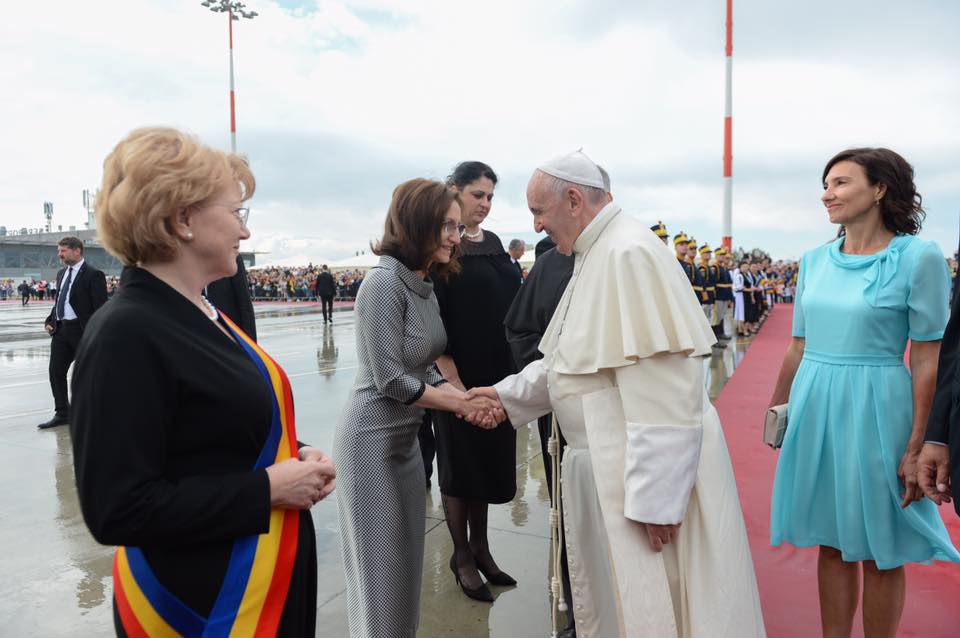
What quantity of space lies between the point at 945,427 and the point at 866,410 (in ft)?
1.58

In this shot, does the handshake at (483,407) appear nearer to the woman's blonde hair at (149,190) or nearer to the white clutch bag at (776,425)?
the white clutch bag at (776,425)

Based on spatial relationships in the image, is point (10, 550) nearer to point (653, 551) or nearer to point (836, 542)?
point (653, 551)

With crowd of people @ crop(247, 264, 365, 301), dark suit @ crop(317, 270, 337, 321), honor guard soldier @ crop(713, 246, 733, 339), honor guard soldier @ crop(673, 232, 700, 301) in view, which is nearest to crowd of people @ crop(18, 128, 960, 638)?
honor guard soldier @ crop(673, 232, 700, 301)

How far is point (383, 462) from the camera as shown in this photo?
8.61 ft

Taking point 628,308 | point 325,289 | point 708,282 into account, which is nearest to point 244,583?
point 628,308

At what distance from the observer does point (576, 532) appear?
227cm

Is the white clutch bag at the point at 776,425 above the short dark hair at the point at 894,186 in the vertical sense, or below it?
below

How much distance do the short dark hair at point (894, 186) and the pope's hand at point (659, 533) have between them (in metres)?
1.59

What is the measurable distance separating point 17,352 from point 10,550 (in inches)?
490

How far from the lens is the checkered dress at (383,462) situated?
8.39 ft

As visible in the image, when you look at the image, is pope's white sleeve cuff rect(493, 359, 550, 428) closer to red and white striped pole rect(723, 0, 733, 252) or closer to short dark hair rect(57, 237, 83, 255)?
short dark hair rect(57, 237, 83, 255)

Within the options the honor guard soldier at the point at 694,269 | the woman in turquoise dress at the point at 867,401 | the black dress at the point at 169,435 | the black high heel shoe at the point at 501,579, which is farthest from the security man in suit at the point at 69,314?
the honor guard soldier at the point at 694,269

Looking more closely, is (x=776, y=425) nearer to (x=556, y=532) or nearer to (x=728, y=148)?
(x=556, y=532)

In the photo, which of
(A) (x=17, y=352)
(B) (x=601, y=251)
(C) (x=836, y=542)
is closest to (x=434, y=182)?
(B) (x=601, y=251)
